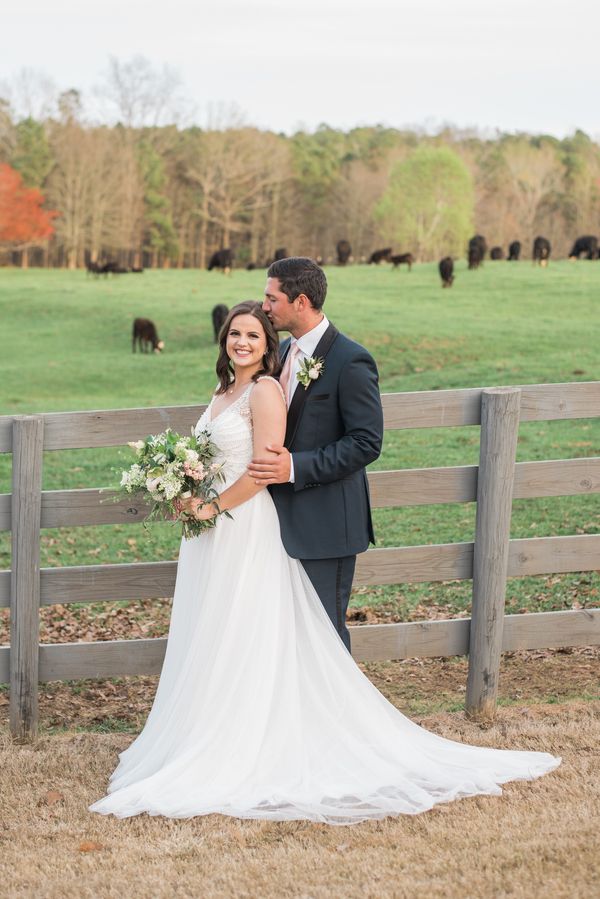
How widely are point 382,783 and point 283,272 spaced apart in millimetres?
2419

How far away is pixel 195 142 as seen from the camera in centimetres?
9306

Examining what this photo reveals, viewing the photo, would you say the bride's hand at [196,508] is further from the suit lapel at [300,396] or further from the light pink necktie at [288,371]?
the light pink necktie at [288,371]

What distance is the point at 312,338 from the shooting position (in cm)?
512

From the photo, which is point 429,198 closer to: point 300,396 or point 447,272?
point 447,272

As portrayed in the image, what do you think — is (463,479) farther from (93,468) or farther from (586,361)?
(586,361)

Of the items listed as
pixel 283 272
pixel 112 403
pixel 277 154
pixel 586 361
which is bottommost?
pixel 112 403

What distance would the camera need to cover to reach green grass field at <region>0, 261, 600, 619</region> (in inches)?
440

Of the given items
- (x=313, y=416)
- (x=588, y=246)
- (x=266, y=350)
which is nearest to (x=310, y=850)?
(x=313, y=416)

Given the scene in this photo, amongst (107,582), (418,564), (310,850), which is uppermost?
(418,564)

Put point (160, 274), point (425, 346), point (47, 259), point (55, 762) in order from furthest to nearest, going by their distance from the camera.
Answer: point (47, 259), point (160, 274), point (425, 346), point (55, 762)

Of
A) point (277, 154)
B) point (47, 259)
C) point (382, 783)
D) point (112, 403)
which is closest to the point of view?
point (382, 783)

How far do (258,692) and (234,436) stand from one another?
1240 millimetres

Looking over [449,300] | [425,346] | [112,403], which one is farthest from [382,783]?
[449,300]

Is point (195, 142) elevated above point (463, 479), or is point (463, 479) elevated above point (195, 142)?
point (195, 142)
